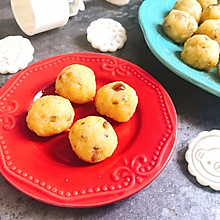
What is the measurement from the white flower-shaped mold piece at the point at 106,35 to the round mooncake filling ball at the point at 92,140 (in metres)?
0.42

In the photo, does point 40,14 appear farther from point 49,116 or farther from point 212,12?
point 212,12

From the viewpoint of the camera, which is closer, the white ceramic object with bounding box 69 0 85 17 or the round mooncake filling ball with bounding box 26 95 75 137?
the round mooncake filling ball with bounding box 26 95 75 137

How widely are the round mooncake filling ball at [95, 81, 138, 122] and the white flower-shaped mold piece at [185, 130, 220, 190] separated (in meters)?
0.18

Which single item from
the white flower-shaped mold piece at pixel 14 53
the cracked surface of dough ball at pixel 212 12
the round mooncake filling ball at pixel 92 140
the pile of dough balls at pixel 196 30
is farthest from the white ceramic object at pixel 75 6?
the round mooncake filling ball at pixel 92 140

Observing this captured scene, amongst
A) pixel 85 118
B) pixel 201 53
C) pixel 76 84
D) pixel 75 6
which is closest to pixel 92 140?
pixel 85 118

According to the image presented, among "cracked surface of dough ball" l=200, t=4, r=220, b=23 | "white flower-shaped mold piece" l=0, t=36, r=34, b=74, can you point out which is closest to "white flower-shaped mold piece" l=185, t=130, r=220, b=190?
"cracked surface of dough ball" l=200, t=4, r=220, b=23

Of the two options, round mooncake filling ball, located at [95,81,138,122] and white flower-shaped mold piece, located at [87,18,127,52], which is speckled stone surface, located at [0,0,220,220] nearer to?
white flower-shaped mold piece, located at [87,18,127,52]

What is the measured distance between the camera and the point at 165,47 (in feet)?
3.19

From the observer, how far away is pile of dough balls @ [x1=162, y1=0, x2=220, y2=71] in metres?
0.91

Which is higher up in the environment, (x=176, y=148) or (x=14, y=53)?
(x=14, y=53)

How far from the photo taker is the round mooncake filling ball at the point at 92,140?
71 cm

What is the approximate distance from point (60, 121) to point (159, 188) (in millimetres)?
277

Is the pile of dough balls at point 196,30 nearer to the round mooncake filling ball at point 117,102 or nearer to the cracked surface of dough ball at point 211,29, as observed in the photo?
the cracked surface of dough ball at point 211,29

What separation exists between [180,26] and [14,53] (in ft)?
1.68
